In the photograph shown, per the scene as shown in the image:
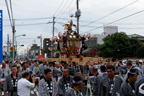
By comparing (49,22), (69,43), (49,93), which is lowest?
(49,93)

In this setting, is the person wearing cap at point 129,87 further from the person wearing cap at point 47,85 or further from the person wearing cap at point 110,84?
the person wearing cap at point 47,85

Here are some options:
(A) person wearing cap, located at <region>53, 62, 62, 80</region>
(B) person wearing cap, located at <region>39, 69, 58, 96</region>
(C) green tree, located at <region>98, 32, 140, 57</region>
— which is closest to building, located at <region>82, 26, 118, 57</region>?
(C) green tree, located at <region>98, 32, 140, 57</region>

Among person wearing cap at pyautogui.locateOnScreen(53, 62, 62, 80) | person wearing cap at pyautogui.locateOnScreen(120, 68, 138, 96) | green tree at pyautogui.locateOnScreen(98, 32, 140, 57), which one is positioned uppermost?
green tree at pyautogui.locateOnScreen(98, 32, 140, 57)

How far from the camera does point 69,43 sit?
2709 centimetres

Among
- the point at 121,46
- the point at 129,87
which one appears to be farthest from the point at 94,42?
the point at 129,87

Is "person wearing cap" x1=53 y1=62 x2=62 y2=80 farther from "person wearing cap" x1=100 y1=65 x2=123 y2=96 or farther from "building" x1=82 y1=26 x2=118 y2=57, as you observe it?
"building" x1=82 y1=26 x2=118 y2=57

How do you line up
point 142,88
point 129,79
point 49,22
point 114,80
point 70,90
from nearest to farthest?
1. point 142,88
2. point 70,90
3. point 129,79
4. point 114,80
5. point 49,22

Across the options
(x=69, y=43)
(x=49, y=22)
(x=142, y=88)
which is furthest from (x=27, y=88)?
(x=49, y=22)

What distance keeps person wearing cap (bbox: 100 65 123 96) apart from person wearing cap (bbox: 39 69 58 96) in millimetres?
1420

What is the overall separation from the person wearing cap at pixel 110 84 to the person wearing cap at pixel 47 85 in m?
1.42

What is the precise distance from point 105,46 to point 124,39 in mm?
4308

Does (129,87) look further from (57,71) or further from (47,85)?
(57,71)

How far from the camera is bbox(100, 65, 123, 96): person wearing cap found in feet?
19.5

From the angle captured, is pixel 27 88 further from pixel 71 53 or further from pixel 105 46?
pixel 105 46
